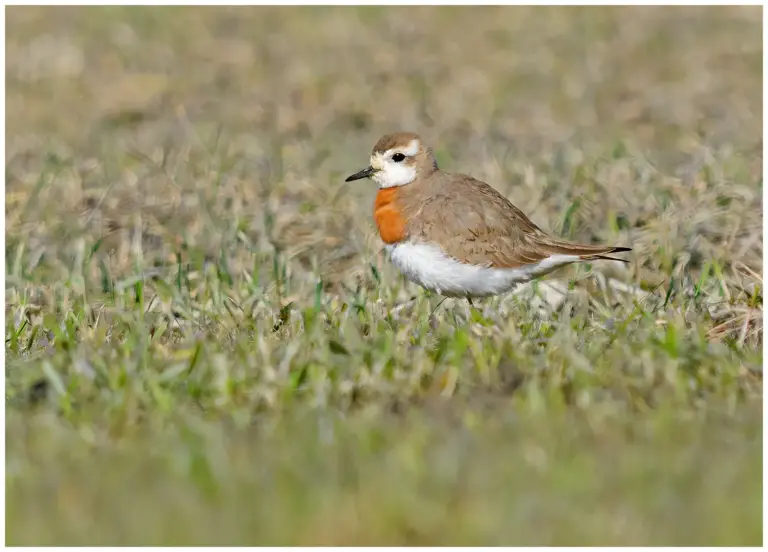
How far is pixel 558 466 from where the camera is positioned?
14.5ft

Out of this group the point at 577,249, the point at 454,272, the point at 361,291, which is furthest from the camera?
the point at 361,291

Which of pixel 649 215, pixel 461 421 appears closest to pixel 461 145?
pixel 649 215

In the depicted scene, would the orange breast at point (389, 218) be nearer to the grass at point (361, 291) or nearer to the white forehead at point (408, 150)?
the white forehead at point (408, 150)

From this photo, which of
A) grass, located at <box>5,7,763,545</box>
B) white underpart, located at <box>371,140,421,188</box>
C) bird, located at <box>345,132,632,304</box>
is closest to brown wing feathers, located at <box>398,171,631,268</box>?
bird, located at <box>345,132,632,304</box>

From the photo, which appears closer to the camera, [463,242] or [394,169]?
[463,242]

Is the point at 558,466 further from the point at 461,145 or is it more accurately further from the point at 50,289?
the point at 461,145

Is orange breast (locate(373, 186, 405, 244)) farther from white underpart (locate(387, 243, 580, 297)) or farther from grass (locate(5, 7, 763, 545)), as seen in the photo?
grass (locate(5, 7, 763, 545))

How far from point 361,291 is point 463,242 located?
812 millimetres

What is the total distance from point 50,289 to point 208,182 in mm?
1664

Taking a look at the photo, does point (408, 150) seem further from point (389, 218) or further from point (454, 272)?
point (454, 272)

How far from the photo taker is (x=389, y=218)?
6.70 metres

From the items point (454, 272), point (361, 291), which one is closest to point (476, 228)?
point (454, 272)

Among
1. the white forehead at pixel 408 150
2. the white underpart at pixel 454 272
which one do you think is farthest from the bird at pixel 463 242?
the white forehead at pixel 408 150

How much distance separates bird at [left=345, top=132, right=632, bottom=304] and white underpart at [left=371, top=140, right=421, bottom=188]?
0.21 feet
